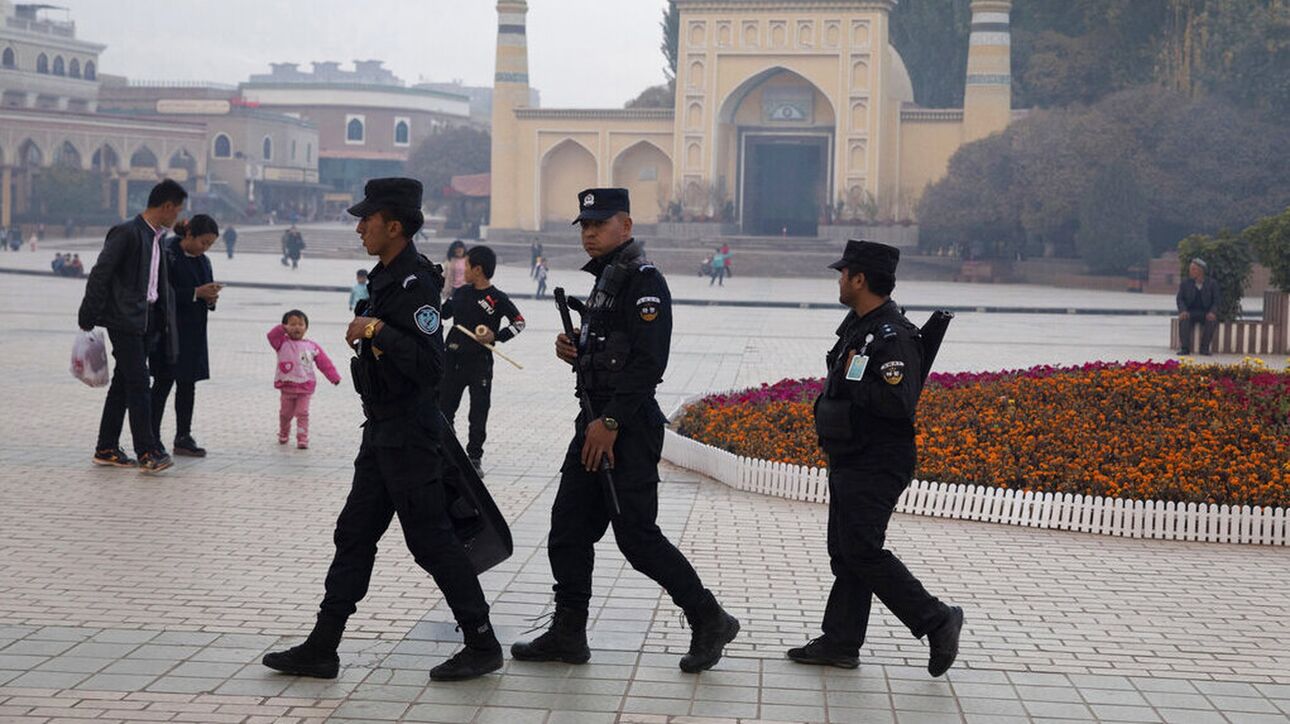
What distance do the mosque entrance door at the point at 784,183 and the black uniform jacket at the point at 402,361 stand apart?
168 feet

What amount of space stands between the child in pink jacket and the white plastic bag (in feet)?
4.56

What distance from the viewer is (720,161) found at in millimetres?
55844

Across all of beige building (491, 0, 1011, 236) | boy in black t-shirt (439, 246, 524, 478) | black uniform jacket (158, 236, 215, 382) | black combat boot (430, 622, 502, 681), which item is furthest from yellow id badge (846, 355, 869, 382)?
beige building (491, 0, 1011, 236)

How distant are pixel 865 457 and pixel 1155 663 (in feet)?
4.64

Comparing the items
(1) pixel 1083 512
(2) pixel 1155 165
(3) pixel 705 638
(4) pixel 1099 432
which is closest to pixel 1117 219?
(2) pixel 1155 165

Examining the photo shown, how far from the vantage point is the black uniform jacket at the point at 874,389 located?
542 centimetres

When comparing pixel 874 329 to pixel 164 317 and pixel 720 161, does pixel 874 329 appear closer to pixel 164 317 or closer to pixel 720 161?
pixel 164 317

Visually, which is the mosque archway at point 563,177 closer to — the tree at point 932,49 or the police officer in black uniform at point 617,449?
the tree at point 932,49

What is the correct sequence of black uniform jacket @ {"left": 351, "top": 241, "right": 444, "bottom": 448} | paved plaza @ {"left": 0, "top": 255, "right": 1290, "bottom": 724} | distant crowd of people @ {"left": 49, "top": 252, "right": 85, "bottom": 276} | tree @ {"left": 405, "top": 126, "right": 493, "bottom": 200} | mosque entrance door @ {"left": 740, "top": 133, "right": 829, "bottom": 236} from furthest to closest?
tree @ {"left": 405, "top": 126, "right": 493, "bottom": 200}
mosque entrance door @ {"left": 740, "top": 133, "right": 829, "bottom": 236}
distant crowd of people @ {"left": 49, "top": 252, "right": 85, "bottom": 276}
black uniform jacket @ {"left": 351, "top": 241, "right": 444, "bottom": 448}
paved plaza @ {"left": 0, "top": 255, "right": 1290, "bottom": 724}

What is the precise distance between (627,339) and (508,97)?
2125 inches

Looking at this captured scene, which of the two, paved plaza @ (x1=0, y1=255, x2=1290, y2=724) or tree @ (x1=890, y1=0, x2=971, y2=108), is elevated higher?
tree @ (x1=890, y1=0, x2=971, y2=108)

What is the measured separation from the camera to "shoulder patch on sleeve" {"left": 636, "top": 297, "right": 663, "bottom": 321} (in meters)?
5.49

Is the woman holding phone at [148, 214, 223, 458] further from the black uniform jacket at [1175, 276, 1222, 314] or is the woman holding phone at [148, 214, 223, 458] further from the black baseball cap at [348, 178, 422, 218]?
the black uniform jacket at [1175, 276, 1222, 314]

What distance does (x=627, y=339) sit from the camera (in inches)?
219
